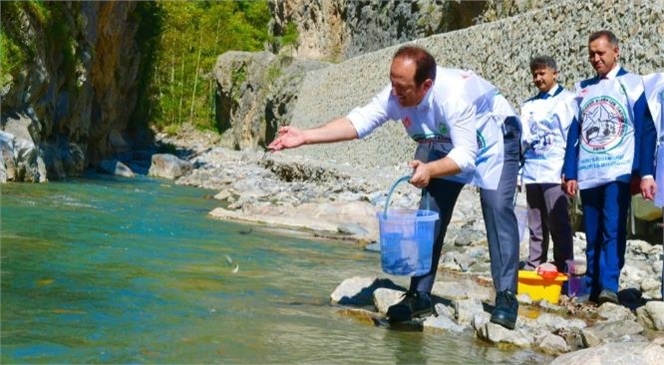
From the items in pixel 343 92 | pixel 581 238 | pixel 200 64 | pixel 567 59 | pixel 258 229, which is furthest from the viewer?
pixel 200 64

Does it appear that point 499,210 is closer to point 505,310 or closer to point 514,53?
point 505,310

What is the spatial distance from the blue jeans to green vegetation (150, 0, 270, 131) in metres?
40.4

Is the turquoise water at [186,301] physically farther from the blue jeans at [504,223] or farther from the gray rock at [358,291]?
the blue jeans at [504,223]

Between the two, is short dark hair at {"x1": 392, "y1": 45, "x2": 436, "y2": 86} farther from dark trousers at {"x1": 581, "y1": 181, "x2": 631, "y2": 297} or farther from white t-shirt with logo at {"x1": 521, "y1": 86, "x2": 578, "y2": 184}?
white t-shirt with logo at {"x1": 521, "y1": 86, "x2": 578, "y2": 184}

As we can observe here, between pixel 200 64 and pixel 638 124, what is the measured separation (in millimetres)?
43209

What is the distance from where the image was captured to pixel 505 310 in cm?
372

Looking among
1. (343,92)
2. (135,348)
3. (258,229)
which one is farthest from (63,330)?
(343,92)

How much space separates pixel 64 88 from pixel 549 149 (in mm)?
15104

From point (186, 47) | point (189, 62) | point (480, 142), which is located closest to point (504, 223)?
point (480, 142)

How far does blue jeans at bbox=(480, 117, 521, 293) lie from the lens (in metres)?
3.94

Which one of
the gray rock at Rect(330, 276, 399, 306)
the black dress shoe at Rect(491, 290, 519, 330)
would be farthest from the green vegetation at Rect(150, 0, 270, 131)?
the black dress shoe at Rect(491, 290, 519, 330)

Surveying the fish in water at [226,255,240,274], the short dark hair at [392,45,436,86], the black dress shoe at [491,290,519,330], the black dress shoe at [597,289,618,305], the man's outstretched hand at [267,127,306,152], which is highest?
the short dark hair at [392,45,436,86]

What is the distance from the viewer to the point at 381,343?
3424 millimetres

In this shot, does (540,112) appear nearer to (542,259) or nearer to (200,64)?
(542,259)
